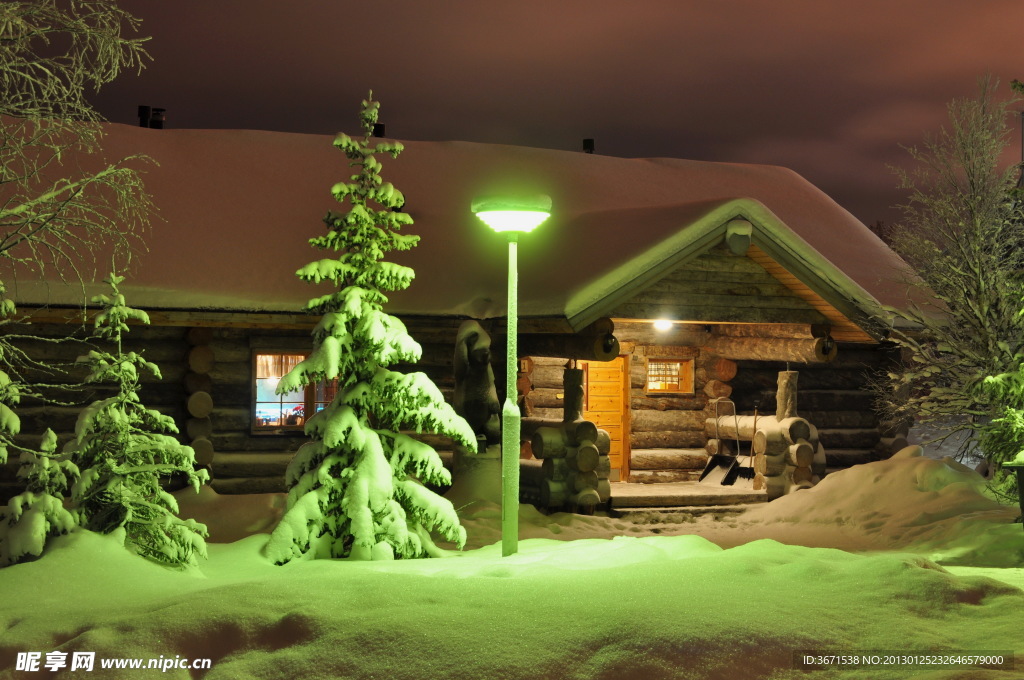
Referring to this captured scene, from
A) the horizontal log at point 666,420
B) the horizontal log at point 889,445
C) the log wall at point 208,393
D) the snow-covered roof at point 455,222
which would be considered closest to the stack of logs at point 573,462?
the snow-covered roof at point 455,222

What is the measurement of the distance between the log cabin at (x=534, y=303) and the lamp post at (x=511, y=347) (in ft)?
12.4

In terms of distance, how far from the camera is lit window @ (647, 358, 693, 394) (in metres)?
19.6

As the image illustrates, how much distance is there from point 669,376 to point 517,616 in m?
14.1

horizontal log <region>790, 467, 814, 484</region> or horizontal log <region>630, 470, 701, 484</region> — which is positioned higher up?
horizontal log <region>790, 467, 814, 484</region>

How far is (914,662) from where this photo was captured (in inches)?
224

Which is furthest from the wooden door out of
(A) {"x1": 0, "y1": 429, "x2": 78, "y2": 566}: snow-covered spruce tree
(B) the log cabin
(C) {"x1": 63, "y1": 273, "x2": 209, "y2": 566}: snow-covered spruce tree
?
(A) {"x1": 0, "y1": 429, "x2": 78, "y2": 566}: snow-covered spruce tree

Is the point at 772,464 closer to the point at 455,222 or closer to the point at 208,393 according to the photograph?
the point at 455,222

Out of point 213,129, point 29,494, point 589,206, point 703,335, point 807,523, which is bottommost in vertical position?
point 807,523

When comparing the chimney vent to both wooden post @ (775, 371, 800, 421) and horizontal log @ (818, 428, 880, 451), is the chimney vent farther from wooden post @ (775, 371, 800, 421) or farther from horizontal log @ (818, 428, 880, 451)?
horizontal log @ (818, 428, 880, 451)

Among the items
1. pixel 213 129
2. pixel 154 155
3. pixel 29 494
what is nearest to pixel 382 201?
pixel 29 494

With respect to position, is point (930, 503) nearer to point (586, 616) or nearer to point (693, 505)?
point (693, 505)

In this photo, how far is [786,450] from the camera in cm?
1698

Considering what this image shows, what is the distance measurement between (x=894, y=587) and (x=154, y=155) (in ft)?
52.0

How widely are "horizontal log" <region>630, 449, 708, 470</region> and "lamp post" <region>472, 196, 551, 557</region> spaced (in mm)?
9108
